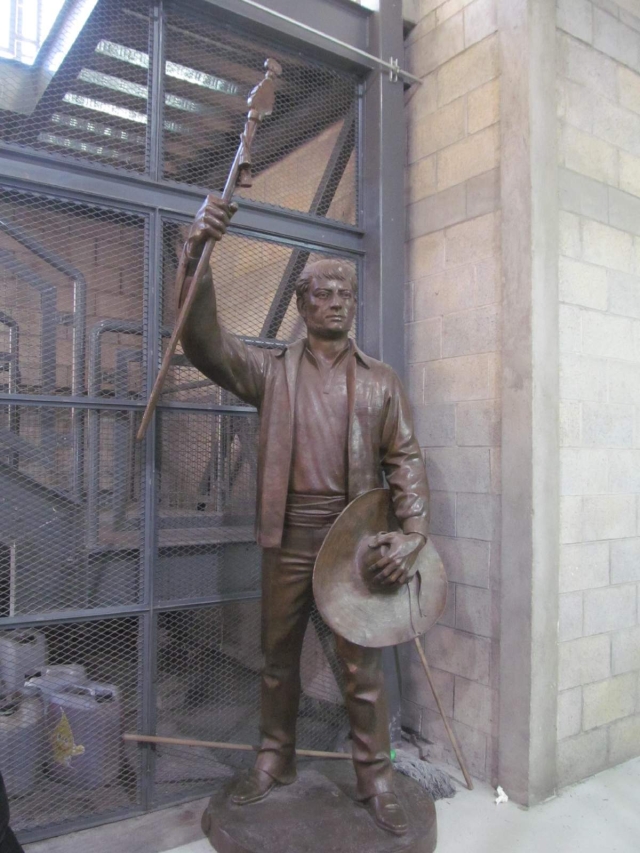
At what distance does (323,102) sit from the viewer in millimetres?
3031

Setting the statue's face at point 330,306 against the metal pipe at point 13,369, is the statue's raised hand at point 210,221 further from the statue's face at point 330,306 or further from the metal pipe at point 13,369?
the metal pipe at point 13,369

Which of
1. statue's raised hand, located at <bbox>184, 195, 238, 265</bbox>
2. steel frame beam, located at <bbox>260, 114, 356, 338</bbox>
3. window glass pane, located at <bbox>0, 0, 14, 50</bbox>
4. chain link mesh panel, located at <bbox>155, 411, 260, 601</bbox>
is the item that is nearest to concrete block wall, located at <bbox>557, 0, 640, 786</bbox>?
steel frame beam, located at <bbox>260, 114, 356, 338</bbox>

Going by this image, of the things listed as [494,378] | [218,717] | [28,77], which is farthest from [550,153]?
[218,717]

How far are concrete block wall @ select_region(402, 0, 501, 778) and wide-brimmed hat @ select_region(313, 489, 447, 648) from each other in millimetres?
566

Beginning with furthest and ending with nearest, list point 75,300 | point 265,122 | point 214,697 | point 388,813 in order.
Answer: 1. point 265,122
2. point 214,697
3. point 75,300
4. point 388,813

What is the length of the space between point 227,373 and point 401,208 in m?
1.32

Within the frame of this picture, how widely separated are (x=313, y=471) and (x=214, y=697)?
1136 mm

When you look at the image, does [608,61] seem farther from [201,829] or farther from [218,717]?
[201,829]

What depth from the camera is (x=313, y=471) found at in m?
2.19

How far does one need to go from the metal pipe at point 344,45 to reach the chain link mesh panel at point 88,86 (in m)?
0.47

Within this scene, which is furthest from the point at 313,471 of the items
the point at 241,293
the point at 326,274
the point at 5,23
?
the point at 5,23

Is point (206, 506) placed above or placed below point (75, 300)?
below

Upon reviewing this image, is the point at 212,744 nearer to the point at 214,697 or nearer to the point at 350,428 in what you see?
the point at 214,697

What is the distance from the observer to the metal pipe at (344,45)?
2695 mm
